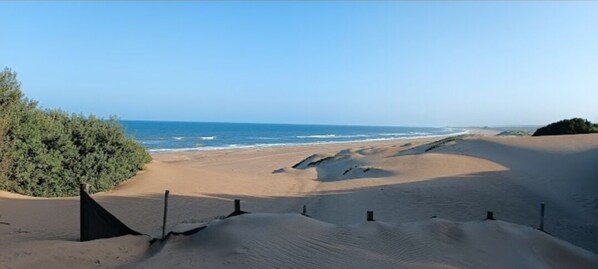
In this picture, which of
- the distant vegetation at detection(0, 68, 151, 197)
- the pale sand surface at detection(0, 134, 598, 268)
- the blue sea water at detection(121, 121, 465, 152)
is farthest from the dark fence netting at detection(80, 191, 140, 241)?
the blue sea water at detection(121, 121, 465, 152)

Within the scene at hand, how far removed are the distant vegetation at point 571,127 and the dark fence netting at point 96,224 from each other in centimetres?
3101

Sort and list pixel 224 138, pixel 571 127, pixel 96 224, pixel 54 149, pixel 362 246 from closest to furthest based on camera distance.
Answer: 1. pixel 362 246
2. pixel 96 224
3. pixel 54 149
4. pixel 571 127
5. pixel 224 138

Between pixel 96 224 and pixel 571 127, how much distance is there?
105 feet

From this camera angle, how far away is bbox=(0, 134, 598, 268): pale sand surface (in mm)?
7867

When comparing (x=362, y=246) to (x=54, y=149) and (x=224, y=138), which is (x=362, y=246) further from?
(x=224, y=138)

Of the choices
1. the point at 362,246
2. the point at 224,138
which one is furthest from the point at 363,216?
the point at 224,138

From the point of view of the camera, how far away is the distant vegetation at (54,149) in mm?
13344

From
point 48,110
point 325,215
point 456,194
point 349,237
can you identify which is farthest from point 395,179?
point 48,110

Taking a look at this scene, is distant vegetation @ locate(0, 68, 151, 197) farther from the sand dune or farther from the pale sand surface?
the sand dune

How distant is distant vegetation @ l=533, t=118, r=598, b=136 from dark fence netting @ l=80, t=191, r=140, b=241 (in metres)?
31.0

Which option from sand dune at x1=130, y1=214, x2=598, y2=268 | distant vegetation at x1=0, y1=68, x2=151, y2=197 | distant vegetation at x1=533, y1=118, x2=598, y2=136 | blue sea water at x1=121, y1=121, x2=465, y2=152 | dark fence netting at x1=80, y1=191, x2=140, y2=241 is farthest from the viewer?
blue sea water at x1=121, y1=121, x2=465, y2=152

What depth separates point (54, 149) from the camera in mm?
14820

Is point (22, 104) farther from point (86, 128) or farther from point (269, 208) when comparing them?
point (269, 208)

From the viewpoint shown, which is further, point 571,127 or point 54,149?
point 571,127
